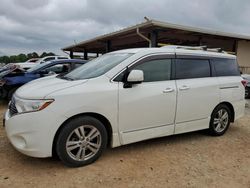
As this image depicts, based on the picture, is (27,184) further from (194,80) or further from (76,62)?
(76,62)

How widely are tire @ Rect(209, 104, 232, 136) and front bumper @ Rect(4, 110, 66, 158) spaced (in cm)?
308

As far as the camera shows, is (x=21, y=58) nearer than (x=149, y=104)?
No

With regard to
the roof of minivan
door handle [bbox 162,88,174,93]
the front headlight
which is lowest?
the front headlight

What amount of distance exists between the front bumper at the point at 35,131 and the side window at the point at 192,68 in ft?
7.43

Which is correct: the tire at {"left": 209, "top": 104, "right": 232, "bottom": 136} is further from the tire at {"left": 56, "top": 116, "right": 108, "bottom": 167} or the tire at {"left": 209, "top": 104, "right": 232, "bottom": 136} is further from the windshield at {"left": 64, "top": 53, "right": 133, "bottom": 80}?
the tire at {"left": 56, "top": 116, "right": 108, "bottom": 167}

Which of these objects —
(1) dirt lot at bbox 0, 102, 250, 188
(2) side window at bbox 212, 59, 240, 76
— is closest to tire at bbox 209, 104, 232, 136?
(1) dirt lot at bbox 0, 102, 250, 188

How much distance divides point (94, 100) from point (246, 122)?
4.62 metres

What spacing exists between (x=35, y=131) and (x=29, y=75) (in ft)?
16.3

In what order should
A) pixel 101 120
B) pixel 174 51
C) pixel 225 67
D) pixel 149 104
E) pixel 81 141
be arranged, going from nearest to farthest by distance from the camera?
1. pixel 81 141
2. pixel 101 120
3. pixel 149 104
4. pixel 174 51
5. pixel 225 67

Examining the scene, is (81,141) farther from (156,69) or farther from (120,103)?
(156,69)

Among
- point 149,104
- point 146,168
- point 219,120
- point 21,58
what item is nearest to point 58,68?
point 149,104

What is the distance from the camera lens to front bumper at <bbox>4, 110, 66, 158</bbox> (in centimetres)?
299

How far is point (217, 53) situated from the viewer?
491 cm

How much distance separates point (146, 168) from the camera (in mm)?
3357
